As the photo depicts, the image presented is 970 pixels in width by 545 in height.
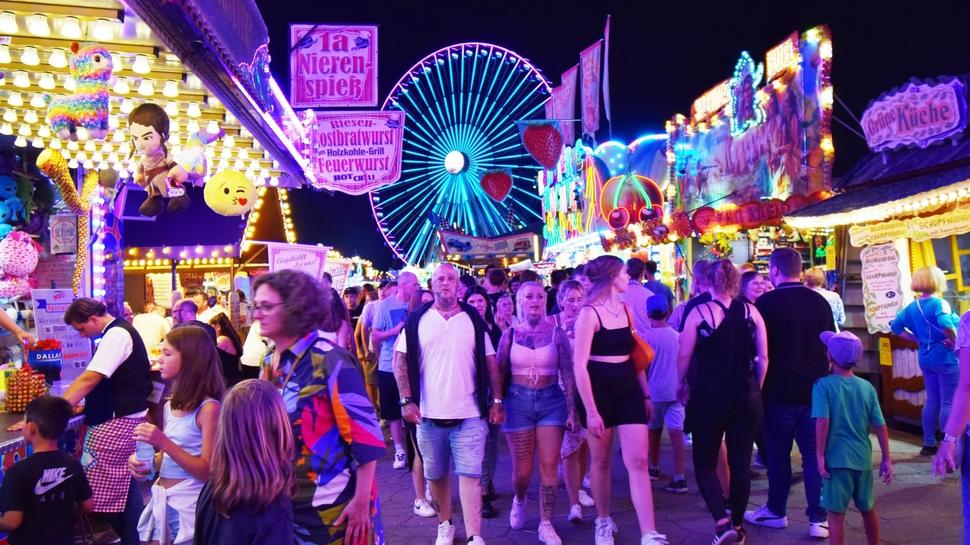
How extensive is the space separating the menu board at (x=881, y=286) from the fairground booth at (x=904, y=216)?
0.01m

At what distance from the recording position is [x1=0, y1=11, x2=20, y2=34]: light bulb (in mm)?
4953

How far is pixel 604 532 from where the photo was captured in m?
4.53

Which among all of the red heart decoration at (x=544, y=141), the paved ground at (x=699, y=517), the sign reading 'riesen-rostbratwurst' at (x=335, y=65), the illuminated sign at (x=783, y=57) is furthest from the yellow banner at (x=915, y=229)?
the red heart decoration at (x=544, y=141)

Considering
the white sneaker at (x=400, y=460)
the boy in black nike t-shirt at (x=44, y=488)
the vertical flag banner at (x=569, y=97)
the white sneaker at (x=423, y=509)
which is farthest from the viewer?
the vertical flag banner at (x=569, y=97)

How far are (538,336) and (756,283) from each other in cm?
169

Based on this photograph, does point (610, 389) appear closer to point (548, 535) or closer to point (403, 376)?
point (548, 535)

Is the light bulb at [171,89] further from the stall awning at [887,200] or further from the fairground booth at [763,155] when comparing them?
the fairground booth at [763,155]

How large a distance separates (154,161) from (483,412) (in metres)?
3.59

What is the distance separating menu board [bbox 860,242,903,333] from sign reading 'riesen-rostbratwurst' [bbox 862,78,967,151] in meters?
1.31

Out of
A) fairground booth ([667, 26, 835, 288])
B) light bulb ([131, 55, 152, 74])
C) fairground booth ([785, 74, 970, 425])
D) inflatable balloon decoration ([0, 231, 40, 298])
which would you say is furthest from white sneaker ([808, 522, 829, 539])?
inflatable balloon decoration ([0, 231, 40, 298])

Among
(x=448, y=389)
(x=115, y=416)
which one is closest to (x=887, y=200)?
(x=448, y=389)

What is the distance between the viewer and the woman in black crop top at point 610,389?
169 inches

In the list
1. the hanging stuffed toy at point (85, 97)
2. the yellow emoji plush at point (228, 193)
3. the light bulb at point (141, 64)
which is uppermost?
the light bulb at point (141, 64)

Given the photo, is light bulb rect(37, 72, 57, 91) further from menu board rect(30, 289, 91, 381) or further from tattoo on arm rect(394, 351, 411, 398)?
tattoo on arm rect(394, 351, 411, 398)
